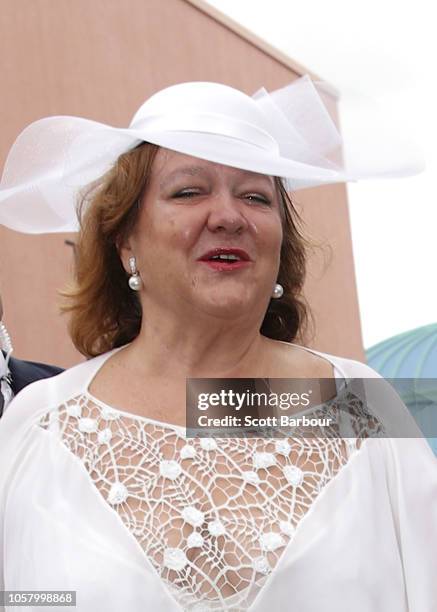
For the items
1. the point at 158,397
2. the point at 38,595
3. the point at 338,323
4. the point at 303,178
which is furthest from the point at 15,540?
the point at 338,323

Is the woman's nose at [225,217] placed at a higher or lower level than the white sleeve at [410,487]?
higher

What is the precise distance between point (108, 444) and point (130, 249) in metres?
0.44

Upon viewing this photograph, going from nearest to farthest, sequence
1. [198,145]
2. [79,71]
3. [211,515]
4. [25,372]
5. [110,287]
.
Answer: [211,515] < [198,145] < [110,287] < [25,372] < [79,71]

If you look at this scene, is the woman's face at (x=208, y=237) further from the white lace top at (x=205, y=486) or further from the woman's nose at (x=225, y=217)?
the white lace top at (x=205, y=486)

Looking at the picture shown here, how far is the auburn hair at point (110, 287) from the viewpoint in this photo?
7.67ft

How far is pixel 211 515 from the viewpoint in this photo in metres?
2.02

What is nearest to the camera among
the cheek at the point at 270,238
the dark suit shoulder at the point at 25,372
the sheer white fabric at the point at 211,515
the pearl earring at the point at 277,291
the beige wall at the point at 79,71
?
the sheer white fabric at the point at 211,515

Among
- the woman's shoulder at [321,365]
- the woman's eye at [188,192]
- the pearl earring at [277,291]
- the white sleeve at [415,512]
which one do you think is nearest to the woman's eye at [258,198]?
the woman's eye at [188,192]

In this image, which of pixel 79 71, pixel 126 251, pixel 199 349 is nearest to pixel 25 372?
pixel 126 251

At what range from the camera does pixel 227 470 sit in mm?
2088

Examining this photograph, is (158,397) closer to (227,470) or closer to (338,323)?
(227,470)

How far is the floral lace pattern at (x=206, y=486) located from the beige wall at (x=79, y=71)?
3.56 ft

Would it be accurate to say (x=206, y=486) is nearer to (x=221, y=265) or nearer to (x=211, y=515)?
(x=211, y=515)

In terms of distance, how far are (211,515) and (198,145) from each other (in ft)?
2.46
